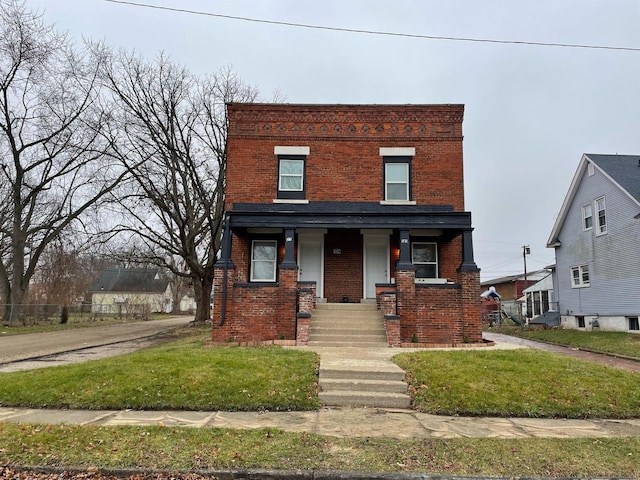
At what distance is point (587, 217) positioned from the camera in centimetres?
2144

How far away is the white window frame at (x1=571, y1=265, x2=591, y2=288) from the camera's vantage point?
839 inches

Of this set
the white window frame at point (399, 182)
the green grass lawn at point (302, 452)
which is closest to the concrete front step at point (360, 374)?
the green grass lawn at point (302, 452)

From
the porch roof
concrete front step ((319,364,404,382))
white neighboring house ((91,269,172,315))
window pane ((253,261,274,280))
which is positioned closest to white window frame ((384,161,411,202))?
the porch roof

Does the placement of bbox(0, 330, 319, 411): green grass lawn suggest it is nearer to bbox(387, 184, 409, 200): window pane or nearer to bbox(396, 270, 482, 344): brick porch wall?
bbox(396, 270, 482, 344): brick porch wall

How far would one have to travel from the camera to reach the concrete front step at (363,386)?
634cm

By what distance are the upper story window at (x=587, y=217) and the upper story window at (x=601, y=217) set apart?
0.55 metres

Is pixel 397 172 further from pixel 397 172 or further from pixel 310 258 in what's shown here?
pixel 310 258

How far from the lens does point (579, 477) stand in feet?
12.0

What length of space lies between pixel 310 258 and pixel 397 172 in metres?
4.33

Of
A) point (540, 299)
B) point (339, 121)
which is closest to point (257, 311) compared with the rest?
point (339, 121)

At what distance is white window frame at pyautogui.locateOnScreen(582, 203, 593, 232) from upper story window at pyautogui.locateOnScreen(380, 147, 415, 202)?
12.4m

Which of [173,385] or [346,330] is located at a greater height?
[346,330]

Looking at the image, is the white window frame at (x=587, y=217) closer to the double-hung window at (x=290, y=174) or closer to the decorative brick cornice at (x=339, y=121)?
the decorative brick cornice at (x=339, y=121)

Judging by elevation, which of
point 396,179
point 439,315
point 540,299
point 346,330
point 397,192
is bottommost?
point 346,330
